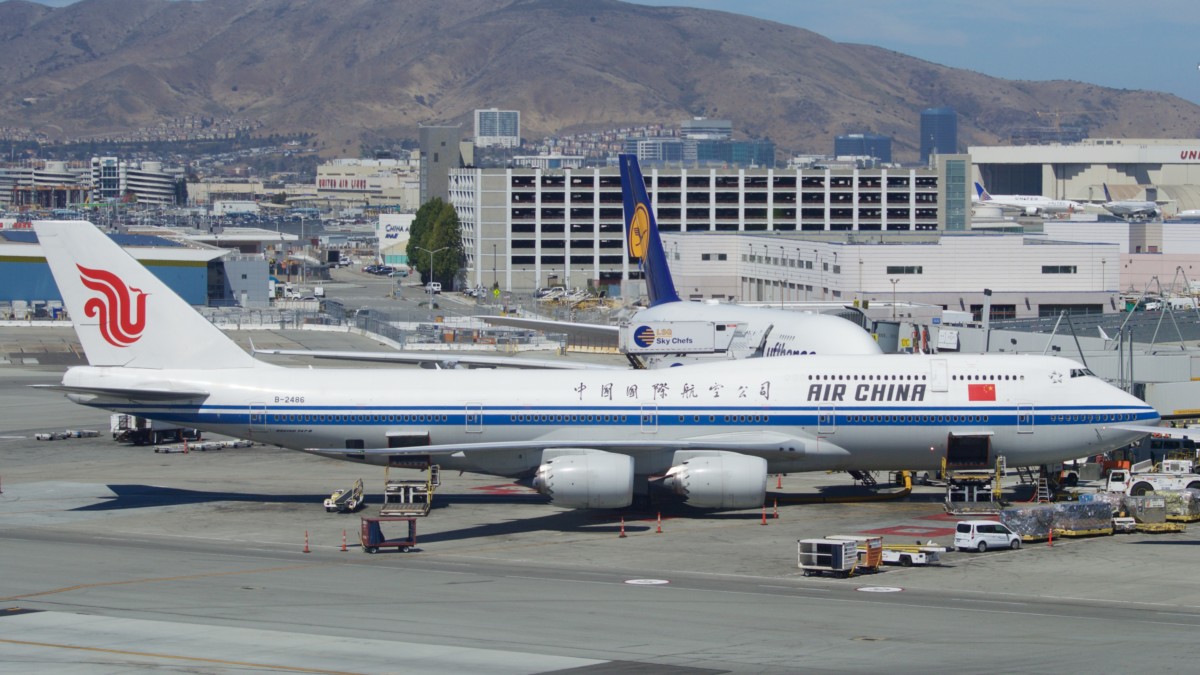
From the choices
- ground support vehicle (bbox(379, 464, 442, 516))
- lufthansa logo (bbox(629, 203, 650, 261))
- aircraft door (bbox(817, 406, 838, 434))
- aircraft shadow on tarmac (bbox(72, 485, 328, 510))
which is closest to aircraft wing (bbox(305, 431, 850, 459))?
aircraft door (bbox(817, 406, 838, 434))

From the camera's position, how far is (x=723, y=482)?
164ft

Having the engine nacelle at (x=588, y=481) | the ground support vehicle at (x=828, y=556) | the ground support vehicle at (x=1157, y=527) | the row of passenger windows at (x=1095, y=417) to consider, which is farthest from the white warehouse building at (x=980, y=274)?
the ground support vehicle at (x=828, y=556)

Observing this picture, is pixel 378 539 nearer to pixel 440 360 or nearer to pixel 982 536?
pixel 982 536

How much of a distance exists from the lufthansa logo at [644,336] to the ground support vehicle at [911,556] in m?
40.1

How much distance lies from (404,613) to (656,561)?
10050mm

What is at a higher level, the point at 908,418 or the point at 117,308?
the point at 117,308

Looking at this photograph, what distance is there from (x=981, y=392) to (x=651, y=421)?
36.1ft

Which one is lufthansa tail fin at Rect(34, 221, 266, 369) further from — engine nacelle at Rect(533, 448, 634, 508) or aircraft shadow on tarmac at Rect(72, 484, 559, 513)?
engine nacelle at Rect(533, 448, 634, 508)

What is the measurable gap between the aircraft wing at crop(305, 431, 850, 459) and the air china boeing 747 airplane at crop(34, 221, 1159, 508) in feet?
0.24

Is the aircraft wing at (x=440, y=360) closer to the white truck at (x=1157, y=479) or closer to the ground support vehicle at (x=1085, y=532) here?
the white truck at (x=1157, y=479)

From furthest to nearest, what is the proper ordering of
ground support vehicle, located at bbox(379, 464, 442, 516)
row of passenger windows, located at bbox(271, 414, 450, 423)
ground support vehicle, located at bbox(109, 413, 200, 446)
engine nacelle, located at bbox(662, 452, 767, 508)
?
ground support vehicle, located at bbox(109, 413, 200, 446) < ground support vehicle, located at bbox(379, 464, 442, 516) < row of passenger windows, located at bbox(271, 414, 450, 423) < engine nacelle, located at bbox(662, 452, 767, 508)

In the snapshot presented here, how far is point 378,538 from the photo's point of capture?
151 feet

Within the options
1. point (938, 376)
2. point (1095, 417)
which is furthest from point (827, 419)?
point (1095, 417)

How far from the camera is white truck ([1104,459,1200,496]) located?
5450 cm
